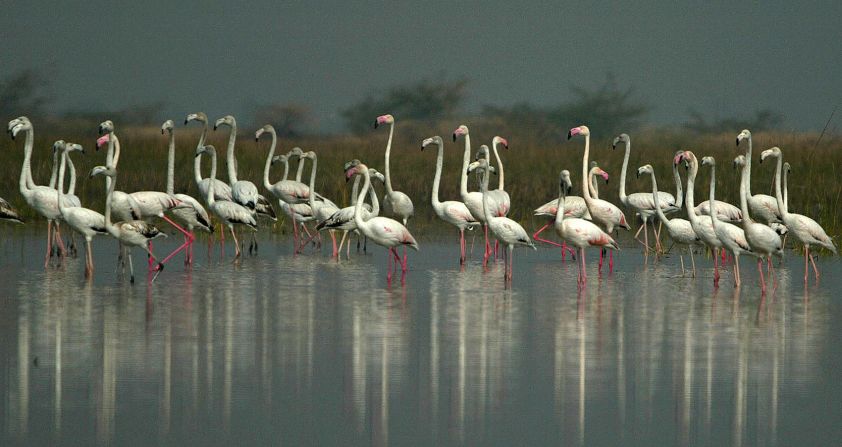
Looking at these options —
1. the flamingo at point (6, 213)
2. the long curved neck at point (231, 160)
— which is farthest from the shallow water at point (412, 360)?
the long curved neck at point (231, 160)

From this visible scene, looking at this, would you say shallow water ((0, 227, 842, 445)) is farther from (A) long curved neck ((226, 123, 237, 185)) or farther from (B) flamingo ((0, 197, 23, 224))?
(A) long curved neck ((226, 123, 237, 185))

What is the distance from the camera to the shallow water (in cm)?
704

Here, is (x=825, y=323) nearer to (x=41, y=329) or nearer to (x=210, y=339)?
(x=210, y=339)

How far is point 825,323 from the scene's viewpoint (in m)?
10.7

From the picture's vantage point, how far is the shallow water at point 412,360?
7039mm

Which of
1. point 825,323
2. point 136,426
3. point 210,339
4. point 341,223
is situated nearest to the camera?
point 136,426

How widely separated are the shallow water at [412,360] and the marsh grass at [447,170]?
643 cm

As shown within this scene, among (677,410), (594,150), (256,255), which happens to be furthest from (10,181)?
(677,410)

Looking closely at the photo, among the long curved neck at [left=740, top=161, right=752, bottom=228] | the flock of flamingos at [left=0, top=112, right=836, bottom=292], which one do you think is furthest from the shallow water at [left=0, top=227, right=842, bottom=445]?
the long curved neck at [left=740, top=161, right=752, bottom=228]

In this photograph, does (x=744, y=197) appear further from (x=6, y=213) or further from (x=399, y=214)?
(x=6, y=213)

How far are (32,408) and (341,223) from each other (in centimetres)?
819

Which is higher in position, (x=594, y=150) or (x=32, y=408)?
(x=594, y=150)

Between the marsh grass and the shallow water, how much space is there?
6.43 metres

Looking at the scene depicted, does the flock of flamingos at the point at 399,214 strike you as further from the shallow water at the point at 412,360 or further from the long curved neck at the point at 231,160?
the shallow water at the point at 412,360
